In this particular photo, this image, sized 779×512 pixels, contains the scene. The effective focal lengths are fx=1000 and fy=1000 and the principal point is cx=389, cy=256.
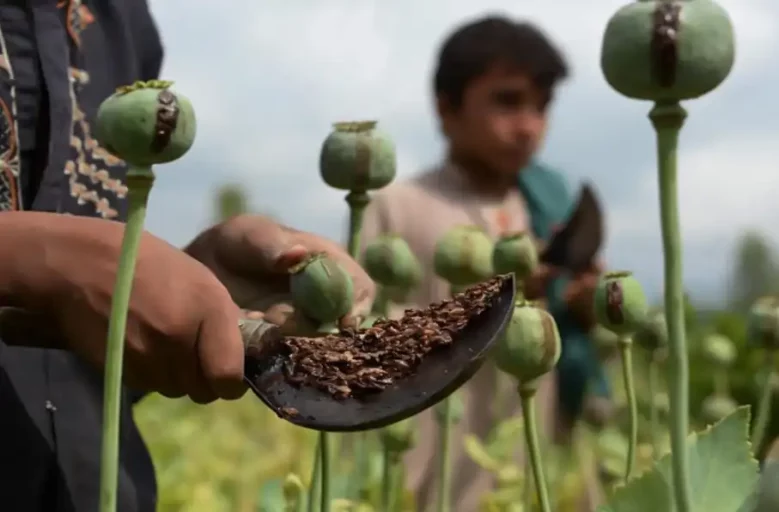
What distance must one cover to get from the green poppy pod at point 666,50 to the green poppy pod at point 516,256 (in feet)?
0.65

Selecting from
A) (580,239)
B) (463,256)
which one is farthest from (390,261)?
(580,239)

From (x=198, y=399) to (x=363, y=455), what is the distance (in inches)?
11.9

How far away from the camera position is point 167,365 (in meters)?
0.25

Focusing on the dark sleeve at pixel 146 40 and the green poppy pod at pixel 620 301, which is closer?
the green poppy pod at pixel 620 301

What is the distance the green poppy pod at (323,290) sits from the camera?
0.30 m

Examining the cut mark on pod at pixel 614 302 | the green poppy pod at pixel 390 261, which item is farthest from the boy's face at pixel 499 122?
the cut mark on pod at pixel 614 302

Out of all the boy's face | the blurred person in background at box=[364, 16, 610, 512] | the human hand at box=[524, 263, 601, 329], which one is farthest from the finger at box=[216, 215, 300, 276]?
the boy's face

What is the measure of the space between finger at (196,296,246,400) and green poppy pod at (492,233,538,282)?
0.53 ft

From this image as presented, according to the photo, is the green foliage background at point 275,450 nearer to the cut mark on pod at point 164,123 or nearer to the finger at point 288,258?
the finger at point 288,258

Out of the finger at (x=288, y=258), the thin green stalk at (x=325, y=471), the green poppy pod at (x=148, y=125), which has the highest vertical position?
the green poppy pod at (x=148, y=125)

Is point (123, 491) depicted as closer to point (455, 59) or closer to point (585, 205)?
point (585, 205)

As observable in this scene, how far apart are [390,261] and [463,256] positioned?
31 mm

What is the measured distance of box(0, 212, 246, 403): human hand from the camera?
251 millimetres

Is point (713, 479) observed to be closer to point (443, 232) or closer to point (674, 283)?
point (674, 283)
